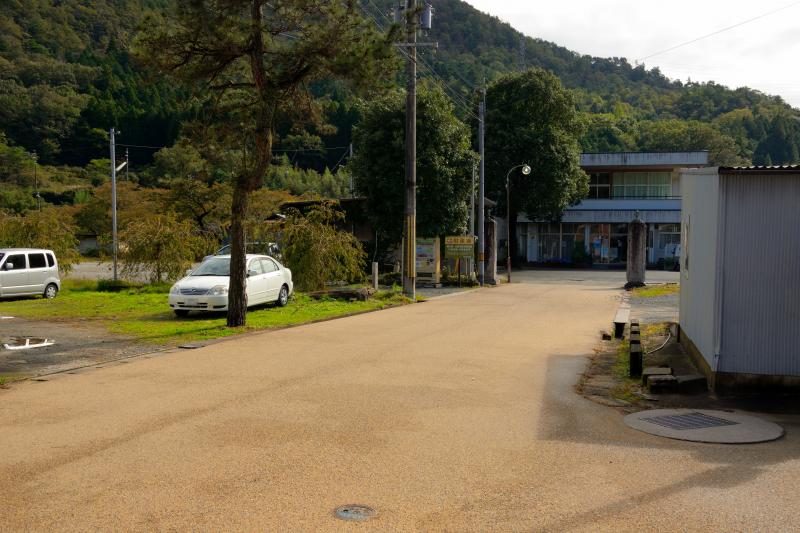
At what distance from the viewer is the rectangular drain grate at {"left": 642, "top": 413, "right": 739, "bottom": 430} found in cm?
761

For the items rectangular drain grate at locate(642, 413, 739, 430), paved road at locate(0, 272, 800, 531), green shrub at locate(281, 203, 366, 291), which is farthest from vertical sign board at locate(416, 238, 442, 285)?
rectangular drain grate at locate(642, 413, 739, 430)

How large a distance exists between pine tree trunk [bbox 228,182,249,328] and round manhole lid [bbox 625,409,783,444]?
974cm

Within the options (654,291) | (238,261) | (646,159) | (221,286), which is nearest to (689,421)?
(238,261)

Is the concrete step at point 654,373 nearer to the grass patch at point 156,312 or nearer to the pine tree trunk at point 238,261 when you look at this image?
the grass patch at point 156,312

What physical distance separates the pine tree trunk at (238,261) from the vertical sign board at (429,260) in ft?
53.5

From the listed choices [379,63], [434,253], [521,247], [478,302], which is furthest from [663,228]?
[379,63]

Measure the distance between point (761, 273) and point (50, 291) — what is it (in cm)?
2155

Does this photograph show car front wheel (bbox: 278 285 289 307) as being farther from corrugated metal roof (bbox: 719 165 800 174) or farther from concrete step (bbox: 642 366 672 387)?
corrugated metal roof (bbox: 719 165 800 174)

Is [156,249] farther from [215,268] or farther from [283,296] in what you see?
[215,268]

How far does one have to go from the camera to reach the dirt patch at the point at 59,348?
1108 cm

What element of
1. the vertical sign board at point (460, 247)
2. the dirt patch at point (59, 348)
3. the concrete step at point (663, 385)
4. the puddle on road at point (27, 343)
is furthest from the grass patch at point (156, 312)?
the concrete step at point (663, 385)

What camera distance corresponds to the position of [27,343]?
1359cm

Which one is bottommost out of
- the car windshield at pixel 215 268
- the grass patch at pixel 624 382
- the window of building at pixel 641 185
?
the grass patch at pixel 624 382

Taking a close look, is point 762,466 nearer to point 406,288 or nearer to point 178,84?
point 178,84
